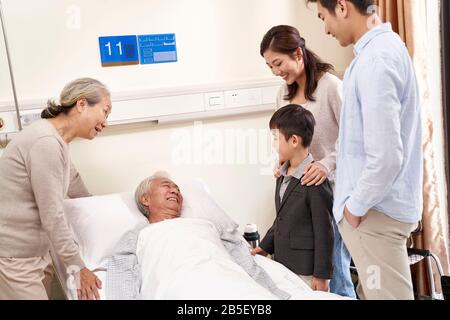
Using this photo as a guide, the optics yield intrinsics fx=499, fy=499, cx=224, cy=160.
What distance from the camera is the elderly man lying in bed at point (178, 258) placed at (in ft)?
3.17

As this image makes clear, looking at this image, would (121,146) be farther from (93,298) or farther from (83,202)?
(93,298)

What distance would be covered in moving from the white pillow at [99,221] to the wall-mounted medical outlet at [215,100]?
1.04ft

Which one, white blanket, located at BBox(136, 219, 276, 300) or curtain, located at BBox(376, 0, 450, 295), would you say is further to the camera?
curtain, located at BBox(376, 0, 450, 295)

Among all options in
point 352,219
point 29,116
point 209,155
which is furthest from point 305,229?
point 29,116

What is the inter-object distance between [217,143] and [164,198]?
21 centimetres

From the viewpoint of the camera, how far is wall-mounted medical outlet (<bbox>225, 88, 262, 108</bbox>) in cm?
131

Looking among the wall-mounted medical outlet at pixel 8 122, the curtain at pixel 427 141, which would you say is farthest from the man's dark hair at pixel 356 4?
the wall-mounted medical outlet at pixel 8 122

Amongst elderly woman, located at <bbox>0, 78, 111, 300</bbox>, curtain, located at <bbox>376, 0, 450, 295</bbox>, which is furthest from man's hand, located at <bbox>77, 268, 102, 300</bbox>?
curtain, located at <bbox>376, 0, 450, 295</bbox>

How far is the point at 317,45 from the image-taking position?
1348mm

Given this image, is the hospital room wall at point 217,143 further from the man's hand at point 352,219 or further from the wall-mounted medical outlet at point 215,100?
the man's hand at point 352,219

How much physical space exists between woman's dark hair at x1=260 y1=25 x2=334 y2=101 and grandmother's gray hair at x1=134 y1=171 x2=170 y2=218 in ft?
1.30

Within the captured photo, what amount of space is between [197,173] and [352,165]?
1.70ft

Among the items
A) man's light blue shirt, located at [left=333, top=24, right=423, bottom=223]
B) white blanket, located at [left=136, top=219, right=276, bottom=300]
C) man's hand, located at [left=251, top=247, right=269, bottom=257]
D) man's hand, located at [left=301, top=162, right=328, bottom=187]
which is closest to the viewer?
man's light blue shirt, located at [left=333, top=24, right=423, bottom=223]

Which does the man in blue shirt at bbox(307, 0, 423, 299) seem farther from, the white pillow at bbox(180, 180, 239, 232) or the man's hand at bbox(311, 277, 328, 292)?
the white pillow at bbox(180, 180, 239, 232)
